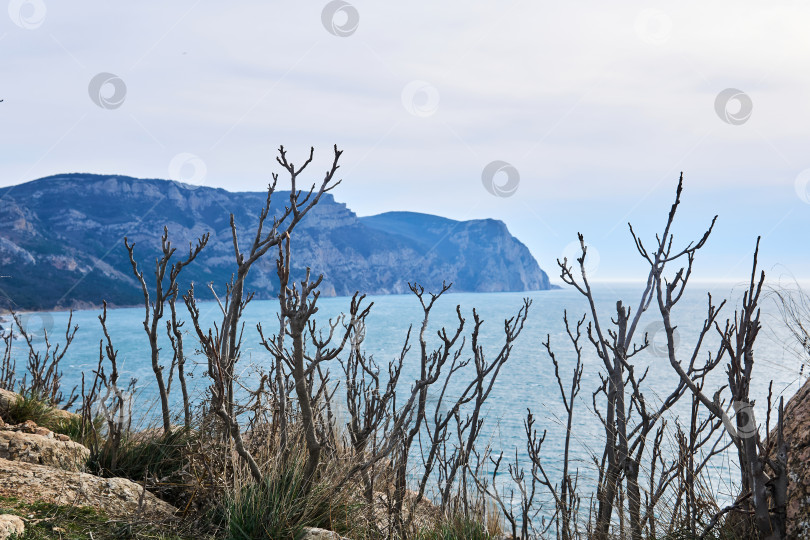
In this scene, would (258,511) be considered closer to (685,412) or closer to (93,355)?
(685,412)

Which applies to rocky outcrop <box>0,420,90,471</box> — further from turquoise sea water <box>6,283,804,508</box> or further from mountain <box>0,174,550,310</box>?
mountain <box>0,174,550,310</box>

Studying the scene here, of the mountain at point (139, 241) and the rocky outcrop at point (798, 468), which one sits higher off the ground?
the mountain at point (139, 241)

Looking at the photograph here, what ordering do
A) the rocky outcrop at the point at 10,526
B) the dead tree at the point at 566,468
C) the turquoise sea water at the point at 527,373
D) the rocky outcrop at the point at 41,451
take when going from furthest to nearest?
the turquoise sea water at the point at 527,373
the rocky outcrop at the point at 41,451
the dead tree at the point at 566,468
the rocky outcrop at the point at 10,526

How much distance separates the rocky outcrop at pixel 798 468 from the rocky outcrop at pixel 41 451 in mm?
4373

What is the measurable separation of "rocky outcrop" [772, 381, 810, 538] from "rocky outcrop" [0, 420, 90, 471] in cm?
437

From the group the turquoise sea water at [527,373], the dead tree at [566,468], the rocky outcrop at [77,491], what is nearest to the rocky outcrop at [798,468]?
the turquoise sea water at [527,373]

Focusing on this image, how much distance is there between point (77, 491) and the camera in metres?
3.50

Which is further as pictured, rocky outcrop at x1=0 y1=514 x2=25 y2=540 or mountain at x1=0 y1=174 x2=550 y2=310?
mountain at x1=0 y1=174 x2=550 y2=310

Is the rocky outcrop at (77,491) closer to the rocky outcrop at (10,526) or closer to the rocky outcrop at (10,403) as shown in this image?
the rocky outcrop at (10,526)

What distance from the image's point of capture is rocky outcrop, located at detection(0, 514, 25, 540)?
109 inches

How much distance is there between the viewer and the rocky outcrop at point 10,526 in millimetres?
2771

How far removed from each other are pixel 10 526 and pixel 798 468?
12.1 feet

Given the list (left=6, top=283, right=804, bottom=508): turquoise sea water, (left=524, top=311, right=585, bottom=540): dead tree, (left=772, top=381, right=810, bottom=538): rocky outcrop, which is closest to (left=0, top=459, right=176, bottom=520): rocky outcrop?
(left=6, top=283, right=804, bottom=508): turquoise sea water

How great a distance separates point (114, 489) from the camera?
3631 millimetres
